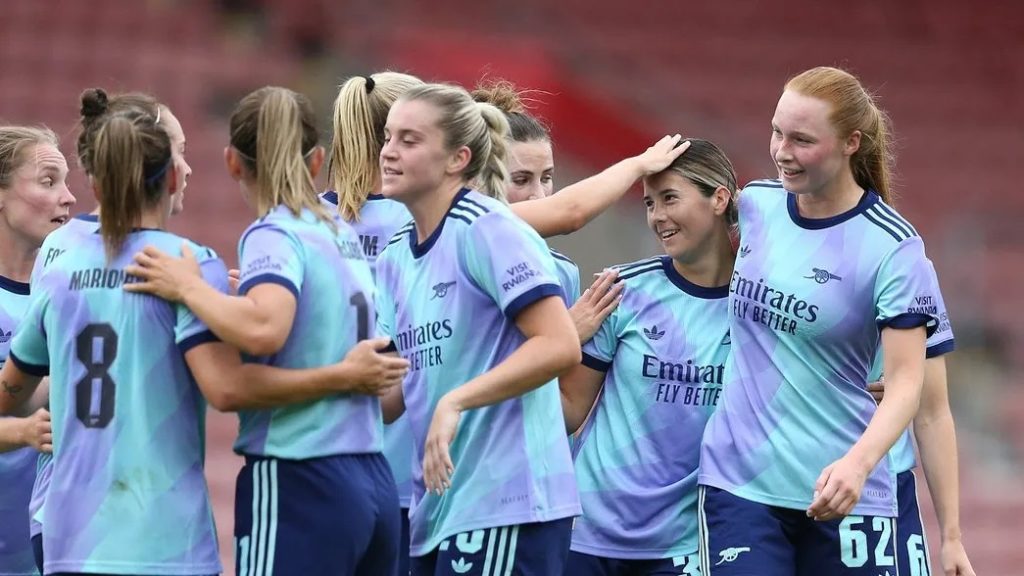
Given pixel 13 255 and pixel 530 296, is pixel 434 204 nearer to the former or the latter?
pixel 530 296

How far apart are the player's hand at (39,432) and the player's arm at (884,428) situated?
6.30 ft

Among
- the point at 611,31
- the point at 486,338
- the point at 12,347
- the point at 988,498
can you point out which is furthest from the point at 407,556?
the point at 611,31

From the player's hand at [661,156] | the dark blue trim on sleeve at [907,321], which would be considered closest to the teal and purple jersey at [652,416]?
the player's hand at [661,156]

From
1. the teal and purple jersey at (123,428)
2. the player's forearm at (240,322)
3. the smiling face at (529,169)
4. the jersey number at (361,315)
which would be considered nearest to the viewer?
the player's forearm at (240,322)

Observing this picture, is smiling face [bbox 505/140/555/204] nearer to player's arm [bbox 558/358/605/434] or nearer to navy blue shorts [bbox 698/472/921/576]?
player's arm [bbox 558/358/605/434]

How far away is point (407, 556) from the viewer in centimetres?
470

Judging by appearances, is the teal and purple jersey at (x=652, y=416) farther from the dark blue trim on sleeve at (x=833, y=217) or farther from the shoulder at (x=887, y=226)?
the shoulder at (x=887, y=226)

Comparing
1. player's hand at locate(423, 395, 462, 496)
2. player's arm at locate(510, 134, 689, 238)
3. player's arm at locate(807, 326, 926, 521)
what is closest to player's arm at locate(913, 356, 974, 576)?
player's arm at locate(807, 326, 926, 521)

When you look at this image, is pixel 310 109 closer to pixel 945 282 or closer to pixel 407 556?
pixel 407 556

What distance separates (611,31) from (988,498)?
572cm

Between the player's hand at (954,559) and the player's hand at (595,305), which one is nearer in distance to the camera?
the player's hand at (954,559)

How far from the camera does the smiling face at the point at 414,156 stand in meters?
4.06

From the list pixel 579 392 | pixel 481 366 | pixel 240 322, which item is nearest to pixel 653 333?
pixel 579 392

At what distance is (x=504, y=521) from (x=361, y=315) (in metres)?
0.62
